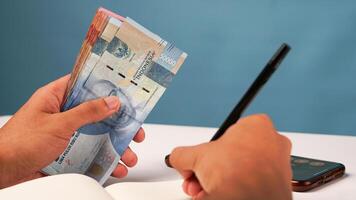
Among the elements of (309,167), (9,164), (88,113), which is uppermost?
(309,167)

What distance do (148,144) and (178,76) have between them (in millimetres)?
1115

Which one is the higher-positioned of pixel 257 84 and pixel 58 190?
pixel 257 84

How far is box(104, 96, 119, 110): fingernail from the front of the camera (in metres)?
0.91

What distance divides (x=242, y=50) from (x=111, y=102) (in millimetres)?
1286

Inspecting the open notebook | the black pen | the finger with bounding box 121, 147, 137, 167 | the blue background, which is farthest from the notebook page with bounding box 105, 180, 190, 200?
the blue background

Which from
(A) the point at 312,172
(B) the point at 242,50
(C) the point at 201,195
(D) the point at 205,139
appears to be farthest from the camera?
(B) the point at 242,50

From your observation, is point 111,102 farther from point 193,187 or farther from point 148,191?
point 193,187

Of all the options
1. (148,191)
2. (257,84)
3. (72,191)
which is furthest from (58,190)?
(257,84)

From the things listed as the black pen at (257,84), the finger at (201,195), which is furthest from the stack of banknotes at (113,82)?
the finger at (201,195)

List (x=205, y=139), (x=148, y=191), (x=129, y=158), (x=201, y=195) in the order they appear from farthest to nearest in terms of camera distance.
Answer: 1. (x=205, y=139)
2. (x=129, y=158)
3. (x=148, y=191)
4. (x=201, y=195)

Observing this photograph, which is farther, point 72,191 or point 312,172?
point 312,172

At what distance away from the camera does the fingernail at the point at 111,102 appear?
0.91 metres

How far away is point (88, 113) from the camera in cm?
89

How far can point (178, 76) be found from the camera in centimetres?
223
